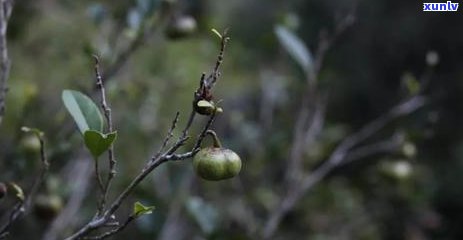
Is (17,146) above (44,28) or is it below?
below

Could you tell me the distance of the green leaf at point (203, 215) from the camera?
1.53m

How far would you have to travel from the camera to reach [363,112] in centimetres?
352

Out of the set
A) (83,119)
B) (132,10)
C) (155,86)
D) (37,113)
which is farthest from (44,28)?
(83,119)

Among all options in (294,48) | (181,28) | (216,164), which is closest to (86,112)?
(216,164)

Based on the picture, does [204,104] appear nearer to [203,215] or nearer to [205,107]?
[205,107]

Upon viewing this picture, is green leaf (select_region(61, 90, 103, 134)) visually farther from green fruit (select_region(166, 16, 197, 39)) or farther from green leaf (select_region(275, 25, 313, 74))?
green leaf (select_region(275, 25, 313, 74))

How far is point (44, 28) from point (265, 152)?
1.03 m

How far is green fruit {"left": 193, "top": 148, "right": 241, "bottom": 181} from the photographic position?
2.54 ft

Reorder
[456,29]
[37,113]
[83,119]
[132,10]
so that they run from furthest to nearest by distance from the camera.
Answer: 1. [456,29]
2. [37,113]
3. [132,10]
4. [83,119]

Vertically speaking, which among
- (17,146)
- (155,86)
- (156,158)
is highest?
(155,86)

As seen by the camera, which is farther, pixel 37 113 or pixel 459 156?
pixel 459 156

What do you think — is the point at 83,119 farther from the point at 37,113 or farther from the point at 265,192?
the point at 265,192

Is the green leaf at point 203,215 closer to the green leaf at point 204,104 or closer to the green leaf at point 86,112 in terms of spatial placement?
the green leaf at point 86,112

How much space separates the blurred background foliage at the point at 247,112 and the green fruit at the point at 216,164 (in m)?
0.62
